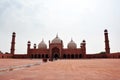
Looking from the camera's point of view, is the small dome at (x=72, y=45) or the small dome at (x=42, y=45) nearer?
the small dome at (x=72, y=45)

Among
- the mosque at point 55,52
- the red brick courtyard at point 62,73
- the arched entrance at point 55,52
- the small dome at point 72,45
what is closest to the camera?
the red brick courtyard at point 62,73

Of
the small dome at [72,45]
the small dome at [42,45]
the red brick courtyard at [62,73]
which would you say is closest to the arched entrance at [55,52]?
the small dome at [72,45]

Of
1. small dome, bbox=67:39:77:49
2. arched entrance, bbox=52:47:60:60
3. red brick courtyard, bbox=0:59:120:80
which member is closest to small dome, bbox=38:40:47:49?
arched entrance, bbox=52:47:60:60

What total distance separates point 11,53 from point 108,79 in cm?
4651

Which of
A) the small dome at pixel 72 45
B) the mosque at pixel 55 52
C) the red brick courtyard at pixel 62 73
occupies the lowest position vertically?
the red brick courtyard at pixel 62 73

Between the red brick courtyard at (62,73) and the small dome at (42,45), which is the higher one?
the small dome at (42,45)

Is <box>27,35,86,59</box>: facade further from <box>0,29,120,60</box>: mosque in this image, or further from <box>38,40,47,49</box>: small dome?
<box>38,40,47,49</box>: small dome

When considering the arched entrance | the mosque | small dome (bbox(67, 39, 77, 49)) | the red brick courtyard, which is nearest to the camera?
the red brick courtyard

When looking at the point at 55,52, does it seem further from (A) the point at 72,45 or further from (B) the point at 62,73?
(B) the point at 62,73

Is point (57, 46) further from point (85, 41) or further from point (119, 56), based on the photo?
point (119, 56)

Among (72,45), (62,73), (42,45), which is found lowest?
(62,73)

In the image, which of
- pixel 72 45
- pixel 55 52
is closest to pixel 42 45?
pixel 55 52

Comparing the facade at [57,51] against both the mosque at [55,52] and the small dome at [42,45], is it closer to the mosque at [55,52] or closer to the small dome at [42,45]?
the mosque at [55,52]

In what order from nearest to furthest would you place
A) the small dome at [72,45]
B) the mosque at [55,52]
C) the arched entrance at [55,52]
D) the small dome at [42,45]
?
the mosque at [55,52], the arched entrance at [55,52], the small dome at [72,45], the small dome at [42,45]
